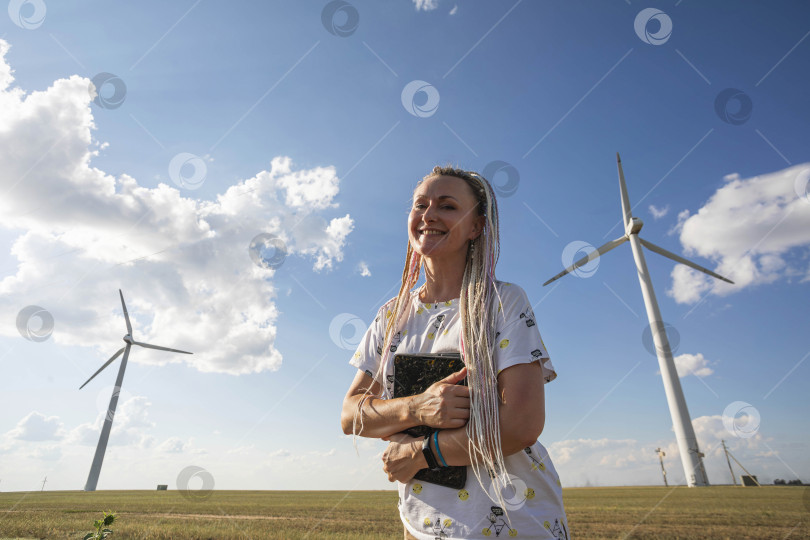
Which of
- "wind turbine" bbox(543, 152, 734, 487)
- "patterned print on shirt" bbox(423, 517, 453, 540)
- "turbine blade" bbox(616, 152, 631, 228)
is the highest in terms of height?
"turbine blade" bbox(616, 152, 631, 228)

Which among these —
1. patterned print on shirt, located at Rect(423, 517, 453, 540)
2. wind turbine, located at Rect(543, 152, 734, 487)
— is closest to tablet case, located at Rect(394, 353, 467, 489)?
patterned print on shirt, located at Rect(423, 517, 453, 540)

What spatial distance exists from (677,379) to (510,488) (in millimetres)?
55292

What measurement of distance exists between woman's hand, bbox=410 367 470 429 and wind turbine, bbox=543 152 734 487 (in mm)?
43556

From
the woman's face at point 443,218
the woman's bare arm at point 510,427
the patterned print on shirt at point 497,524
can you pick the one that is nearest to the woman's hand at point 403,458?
the woman's bare arm at point 510,427

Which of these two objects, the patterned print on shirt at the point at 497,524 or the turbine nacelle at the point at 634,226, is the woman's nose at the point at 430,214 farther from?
the turbine nacelle at the point at 634,226

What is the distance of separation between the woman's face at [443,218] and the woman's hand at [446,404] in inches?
35.9

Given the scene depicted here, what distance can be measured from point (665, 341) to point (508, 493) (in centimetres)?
5038

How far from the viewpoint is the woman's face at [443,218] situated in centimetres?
298

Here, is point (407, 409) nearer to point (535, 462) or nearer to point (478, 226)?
point (535, 462)

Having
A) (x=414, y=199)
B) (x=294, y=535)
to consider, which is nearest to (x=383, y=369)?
(x=414, y=199)

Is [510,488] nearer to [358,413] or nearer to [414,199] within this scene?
[358,413]

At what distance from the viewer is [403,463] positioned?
8.07 ft

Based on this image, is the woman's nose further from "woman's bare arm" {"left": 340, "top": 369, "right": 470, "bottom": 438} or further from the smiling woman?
"woman's bare arm" {"left": 340, "top": 369, "right": 470, "bottom": 438}

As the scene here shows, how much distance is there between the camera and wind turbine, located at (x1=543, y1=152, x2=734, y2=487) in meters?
42.4
